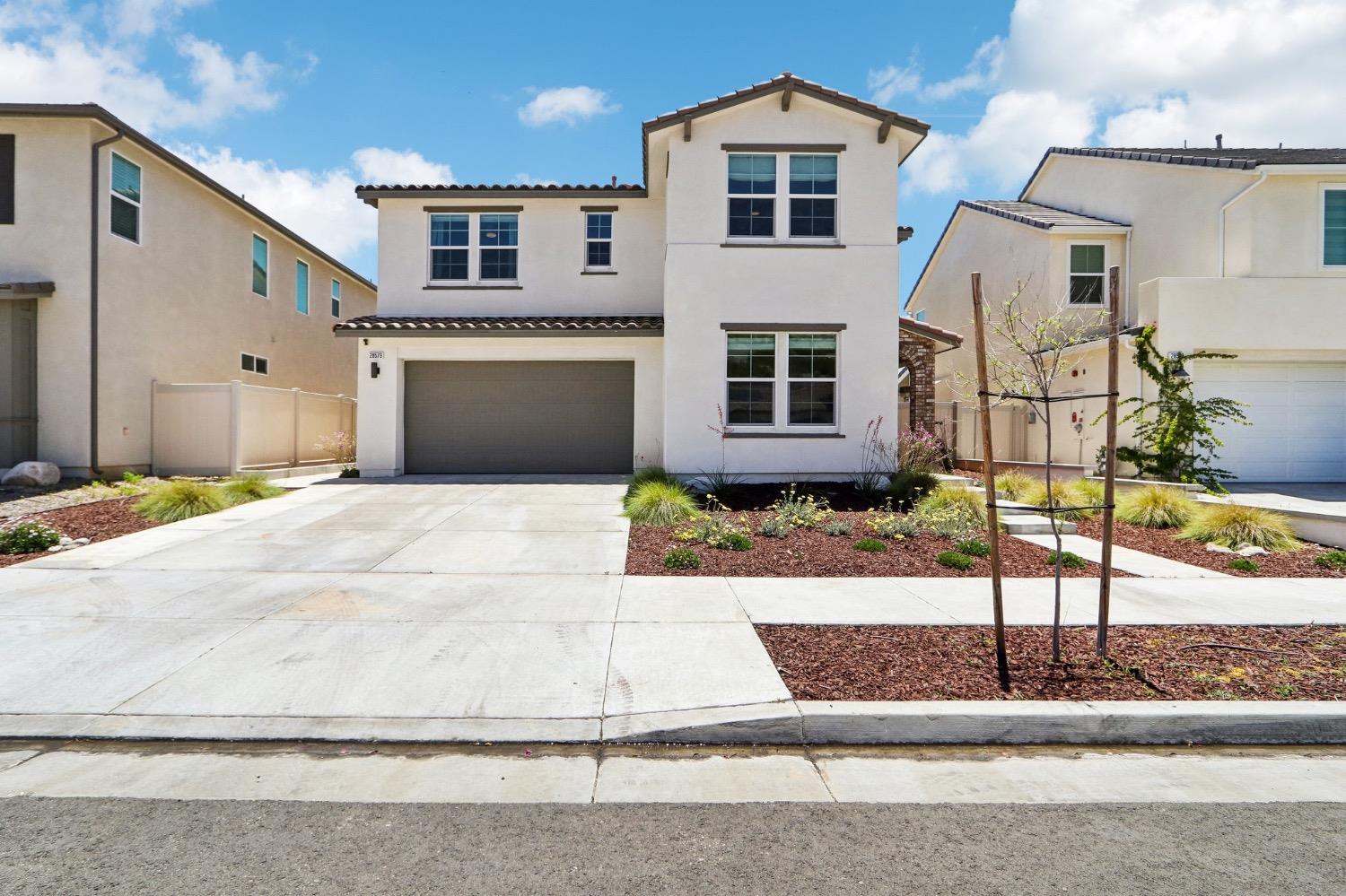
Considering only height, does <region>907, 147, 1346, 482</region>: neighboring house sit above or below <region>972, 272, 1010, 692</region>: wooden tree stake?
above

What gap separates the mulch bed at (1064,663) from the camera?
472 cm

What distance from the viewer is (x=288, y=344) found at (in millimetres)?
21047

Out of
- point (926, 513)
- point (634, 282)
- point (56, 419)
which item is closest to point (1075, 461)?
point (926, 513)

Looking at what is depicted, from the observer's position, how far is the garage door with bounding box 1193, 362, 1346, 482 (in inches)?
569

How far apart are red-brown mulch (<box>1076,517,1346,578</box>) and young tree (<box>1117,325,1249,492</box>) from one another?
118 inches

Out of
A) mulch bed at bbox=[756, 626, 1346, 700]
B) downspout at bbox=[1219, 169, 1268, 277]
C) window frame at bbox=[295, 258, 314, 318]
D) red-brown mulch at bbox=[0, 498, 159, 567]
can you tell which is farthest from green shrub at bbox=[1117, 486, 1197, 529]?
window frame at bbox=[295, 258, 314, 318]

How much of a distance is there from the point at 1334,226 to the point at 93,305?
23.9 meters

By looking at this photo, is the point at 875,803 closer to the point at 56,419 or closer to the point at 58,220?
the point at 56,419

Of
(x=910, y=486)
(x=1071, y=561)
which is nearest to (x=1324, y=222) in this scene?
(x=910, y=486)

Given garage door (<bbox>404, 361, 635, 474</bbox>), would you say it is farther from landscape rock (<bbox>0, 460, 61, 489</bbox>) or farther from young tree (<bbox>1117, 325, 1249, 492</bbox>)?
young tree (<bbox>1117, 325, 1249, 492</bbox>)

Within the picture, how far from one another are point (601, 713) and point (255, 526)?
310 inches

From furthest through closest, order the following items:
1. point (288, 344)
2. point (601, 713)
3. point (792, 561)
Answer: point (288, 344) < point (792, 561) < point (601, 713)

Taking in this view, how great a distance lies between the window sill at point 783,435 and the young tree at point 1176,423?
521 cm

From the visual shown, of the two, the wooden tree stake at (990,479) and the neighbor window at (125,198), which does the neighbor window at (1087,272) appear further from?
the neighbor window at (125,198)
